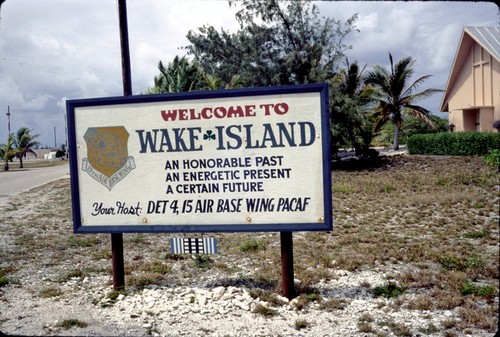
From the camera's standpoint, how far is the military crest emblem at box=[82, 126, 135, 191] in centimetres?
600

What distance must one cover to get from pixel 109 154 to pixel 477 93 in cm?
2249

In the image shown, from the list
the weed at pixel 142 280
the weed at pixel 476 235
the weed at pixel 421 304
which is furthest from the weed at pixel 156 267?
the weed at pixel 476 235

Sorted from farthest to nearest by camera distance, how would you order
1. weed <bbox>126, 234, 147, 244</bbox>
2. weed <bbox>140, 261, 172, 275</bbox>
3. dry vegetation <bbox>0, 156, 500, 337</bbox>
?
weed <bbox>126, 234, 147, 244</bbox>, weed <bbox>140, 261, 172, 275</bbox>, dry vegetation <bbox>0, 156, 500, 337</bbox>

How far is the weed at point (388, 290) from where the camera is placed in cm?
560

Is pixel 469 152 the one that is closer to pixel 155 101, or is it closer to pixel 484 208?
pixel 484 208

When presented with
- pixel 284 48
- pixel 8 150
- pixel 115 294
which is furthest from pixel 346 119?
pixel 8 150

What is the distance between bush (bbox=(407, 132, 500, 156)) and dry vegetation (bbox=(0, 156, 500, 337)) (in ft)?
27.1

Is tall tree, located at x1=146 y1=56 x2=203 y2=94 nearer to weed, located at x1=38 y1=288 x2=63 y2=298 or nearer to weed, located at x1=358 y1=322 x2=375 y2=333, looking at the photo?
weed, located at x1=38 y1=288 x2=63 y2=298

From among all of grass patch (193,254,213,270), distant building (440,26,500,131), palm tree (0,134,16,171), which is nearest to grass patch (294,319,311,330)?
grass patch (193,254,213,270)

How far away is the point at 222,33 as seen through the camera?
27.2 meters

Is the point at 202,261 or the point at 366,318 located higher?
the point at 202,261

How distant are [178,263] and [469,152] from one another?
1858cm

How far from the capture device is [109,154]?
19.7 feet

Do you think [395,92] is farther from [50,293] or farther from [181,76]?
[50,293]
